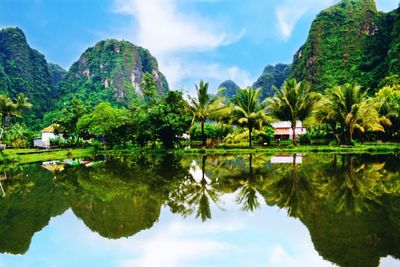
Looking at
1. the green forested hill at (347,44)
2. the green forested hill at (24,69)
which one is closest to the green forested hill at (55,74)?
the green forested hill at (24,69)

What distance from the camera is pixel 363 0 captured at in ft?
333

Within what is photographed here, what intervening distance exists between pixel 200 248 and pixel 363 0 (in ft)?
372

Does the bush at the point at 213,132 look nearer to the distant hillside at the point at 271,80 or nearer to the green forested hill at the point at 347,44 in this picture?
the green forested hill at the point at 347,44

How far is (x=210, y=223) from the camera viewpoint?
733 cm

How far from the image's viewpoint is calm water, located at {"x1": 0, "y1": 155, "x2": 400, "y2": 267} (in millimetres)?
5438

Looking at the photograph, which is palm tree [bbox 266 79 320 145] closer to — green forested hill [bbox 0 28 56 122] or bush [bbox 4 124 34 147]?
bush [bbox 4 124 34 147]

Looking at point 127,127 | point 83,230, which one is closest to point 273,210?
point 83,230

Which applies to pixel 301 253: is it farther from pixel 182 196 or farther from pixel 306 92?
pixel 306 92

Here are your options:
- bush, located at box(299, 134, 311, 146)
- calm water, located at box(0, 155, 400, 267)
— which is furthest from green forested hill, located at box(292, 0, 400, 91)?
calm water, located at box(0, 155, 400, 267)

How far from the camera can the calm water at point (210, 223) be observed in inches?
214

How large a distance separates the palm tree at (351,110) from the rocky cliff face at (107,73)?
92.8 m

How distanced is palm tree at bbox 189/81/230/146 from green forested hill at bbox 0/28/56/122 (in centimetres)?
7558

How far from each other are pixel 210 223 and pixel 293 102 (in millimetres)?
23948

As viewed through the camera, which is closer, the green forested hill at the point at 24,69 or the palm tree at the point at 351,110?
the palm tree at the point at 351,110
